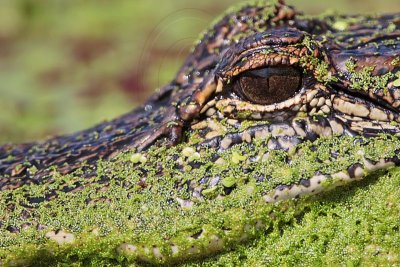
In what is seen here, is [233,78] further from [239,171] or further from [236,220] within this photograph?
[236,220]

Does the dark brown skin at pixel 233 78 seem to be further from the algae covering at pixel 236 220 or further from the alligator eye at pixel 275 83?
the algae covering at pixel 236 220

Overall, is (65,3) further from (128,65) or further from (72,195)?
(72,195)

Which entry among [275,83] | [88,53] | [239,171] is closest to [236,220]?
[239,171]

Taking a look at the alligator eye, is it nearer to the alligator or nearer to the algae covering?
the alligator

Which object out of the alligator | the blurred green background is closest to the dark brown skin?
the alligator

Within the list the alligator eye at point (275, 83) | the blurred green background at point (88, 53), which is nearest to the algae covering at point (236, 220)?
the alligator eye at point (275, 83)

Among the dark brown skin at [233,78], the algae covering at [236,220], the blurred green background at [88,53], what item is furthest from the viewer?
the blurred green background at [88,53]

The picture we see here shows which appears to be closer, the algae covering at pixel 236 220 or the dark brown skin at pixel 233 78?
the algae covering at pixel 236 220

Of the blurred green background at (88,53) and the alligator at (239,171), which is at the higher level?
the blurred green background at (88,53)

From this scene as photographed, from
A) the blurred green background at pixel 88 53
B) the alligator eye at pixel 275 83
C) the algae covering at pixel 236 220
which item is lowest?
the algae covering at pixel 236 220
